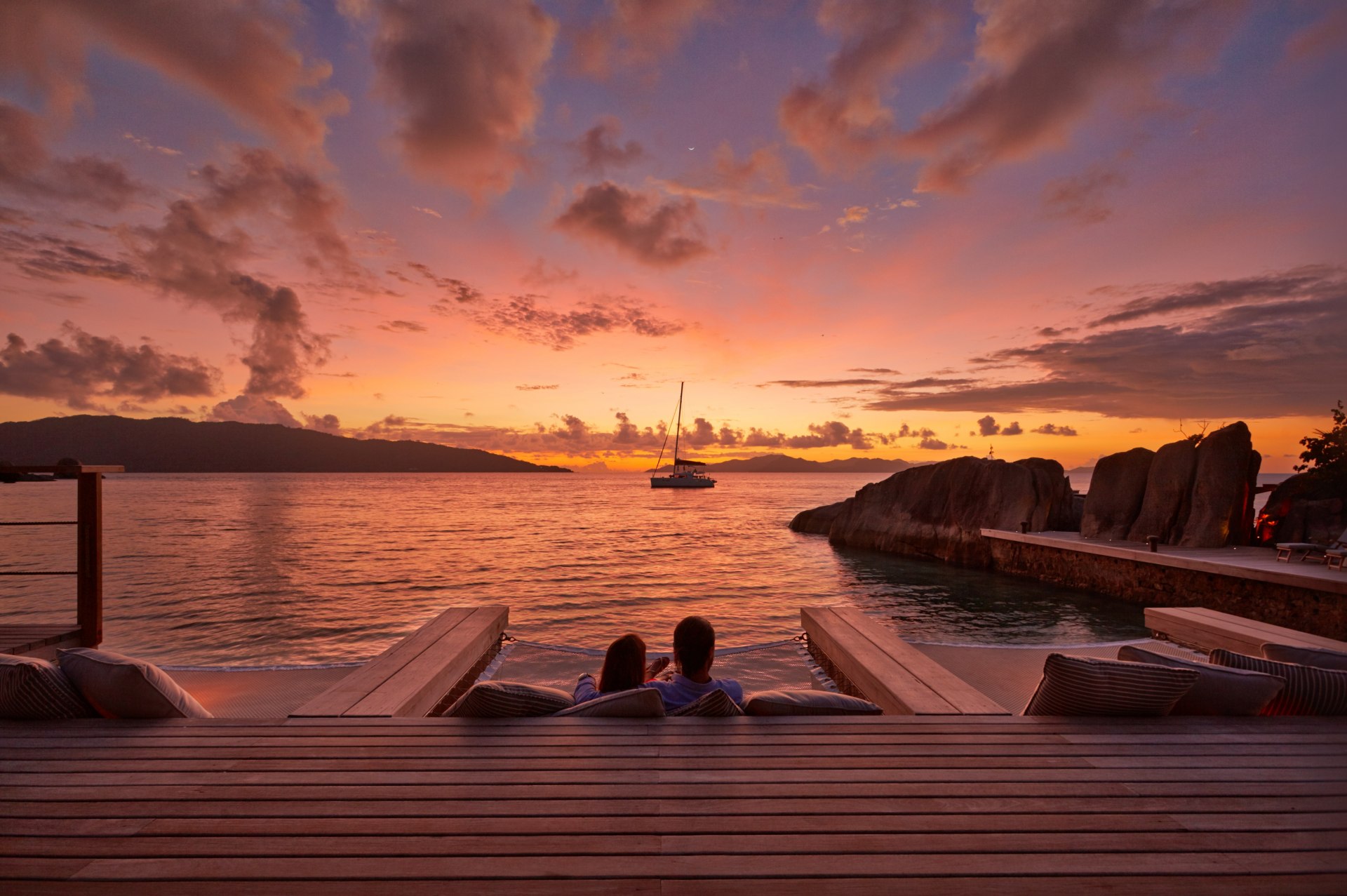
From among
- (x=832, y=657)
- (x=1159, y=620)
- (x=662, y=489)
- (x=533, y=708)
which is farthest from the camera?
(x=662, y=489)

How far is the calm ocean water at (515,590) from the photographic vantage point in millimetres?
12359

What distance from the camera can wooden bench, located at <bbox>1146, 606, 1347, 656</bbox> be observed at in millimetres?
5715

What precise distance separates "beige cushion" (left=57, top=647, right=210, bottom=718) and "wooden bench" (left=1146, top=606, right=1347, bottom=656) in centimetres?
825

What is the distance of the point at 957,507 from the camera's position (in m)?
22.5

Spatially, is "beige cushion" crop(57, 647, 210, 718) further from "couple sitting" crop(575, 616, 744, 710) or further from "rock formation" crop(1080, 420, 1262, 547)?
"rock formation" crop(1080, 420, 1262, 547)

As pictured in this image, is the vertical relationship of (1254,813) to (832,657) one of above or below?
above

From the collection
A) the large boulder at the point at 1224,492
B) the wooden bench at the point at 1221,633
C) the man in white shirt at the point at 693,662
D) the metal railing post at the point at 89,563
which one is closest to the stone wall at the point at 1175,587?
the large boulder at the point at 1224,492

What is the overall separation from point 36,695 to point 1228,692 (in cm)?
673

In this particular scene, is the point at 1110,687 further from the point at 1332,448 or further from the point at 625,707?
the point at 1332,448

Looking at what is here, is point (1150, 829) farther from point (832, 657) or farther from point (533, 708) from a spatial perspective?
point (832, 657)

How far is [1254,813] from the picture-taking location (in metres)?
2.44

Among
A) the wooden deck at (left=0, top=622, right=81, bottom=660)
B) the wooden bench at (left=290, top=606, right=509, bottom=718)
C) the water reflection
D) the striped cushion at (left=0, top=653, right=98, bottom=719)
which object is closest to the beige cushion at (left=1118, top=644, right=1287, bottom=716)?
the wooden bench at (left=290, top=606, right=509, bottom=718)

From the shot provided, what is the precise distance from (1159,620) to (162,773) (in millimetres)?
9443

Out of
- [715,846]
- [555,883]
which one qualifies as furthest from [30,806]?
[715,846]
